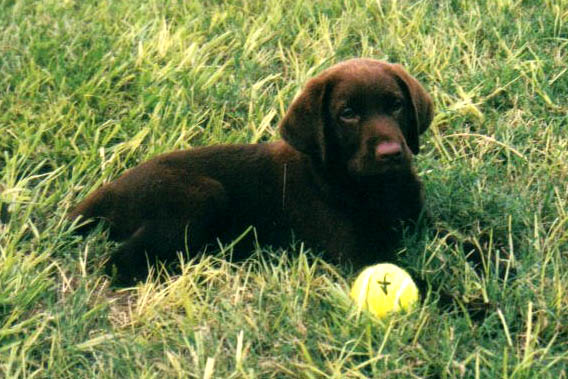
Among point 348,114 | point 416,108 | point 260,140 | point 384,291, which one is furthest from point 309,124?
point 260,140

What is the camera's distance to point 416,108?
14.2ft

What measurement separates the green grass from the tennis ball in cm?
8

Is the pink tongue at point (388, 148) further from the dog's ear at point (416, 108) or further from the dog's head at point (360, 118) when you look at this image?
the dog's ear at point (416, 108)

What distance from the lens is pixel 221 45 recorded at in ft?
20.7

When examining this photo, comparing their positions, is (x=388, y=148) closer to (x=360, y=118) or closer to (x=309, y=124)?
(x=360, y=118)

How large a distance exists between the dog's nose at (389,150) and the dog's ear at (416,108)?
0.32m

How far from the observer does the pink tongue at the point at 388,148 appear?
406 cm

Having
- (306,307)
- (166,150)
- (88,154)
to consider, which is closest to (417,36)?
(166,150)

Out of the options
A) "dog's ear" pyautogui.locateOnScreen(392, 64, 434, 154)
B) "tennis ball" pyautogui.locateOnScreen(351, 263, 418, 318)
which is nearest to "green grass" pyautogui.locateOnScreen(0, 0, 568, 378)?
"tennis ball" pyautogui.locateOnScreen(351, 263, 418, 318)

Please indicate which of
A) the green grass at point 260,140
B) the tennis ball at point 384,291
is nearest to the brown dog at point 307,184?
the green grass at point 260,140

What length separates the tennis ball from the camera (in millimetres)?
3818

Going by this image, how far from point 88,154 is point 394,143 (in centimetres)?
204

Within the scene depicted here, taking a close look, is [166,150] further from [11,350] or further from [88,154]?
[11,350]

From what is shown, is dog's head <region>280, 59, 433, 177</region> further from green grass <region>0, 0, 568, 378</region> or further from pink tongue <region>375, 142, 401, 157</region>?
green grass <region>0, 0, 568, 378</region>
